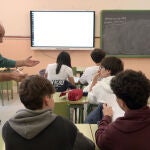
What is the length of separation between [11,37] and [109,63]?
443cm

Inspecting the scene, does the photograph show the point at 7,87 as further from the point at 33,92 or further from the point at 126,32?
the point at 33,92

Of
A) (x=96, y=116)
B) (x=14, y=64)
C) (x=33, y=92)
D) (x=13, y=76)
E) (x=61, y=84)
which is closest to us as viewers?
(x=33, y=92)

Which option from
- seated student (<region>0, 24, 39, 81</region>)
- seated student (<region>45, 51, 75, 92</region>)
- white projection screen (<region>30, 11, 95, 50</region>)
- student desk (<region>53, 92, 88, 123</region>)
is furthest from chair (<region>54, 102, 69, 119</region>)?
white projection screen (<region>30, 11, 95, 50</region>)

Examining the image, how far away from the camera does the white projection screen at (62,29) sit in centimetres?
716

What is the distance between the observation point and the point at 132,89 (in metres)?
1.80

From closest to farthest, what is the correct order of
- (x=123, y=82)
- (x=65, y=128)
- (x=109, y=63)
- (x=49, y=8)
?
(x=65, y=128)
(x=123, y=82)
(x=109, y=63)
(x=49, y=8)

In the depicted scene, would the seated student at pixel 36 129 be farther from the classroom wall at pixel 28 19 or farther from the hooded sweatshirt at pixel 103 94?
the classroom wall at pixel 28 19

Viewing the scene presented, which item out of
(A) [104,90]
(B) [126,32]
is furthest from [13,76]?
(B) [126,32]

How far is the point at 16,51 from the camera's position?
7328 mm

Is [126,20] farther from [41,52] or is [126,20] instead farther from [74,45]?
[41,52]

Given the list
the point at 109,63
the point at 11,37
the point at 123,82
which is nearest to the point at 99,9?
the point at 11,37

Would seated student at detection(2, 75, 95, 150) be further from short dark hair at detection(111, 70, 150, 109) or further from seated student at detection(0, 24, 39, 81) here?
seated student at detection(0, 24, 39, 81)

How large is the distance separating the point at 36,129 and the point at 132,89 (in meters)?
0.59

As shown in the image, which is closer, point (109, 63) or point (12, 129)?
point (12, 129)
